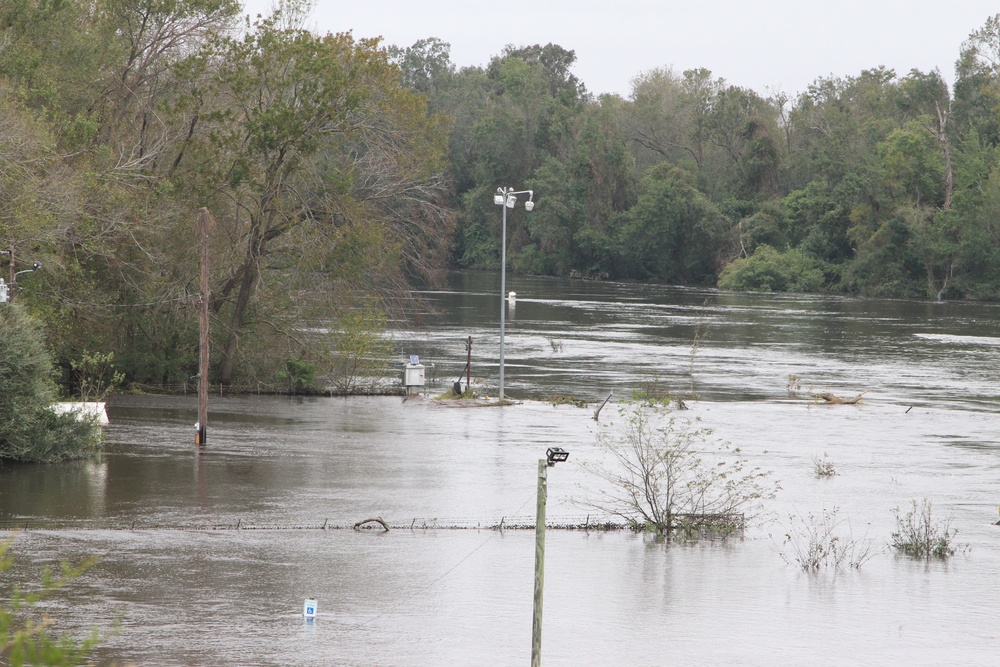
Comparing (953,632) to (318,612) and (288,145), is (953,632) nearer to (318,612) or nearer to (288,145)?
(318,612)

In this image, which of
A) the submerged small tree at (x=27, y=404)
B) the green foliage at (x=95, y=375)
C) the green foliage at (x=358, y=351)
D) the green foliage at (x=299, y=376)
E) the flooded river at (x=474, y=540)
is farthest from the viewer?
the green foliage at (x=358, y=351)

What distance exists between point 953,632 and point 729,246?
352ft

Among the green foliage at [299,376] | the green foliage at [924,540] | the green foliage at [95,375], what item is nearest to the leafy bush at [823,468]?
the green foliage at [924,540]

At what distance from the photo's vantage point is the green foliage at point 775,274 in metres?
110

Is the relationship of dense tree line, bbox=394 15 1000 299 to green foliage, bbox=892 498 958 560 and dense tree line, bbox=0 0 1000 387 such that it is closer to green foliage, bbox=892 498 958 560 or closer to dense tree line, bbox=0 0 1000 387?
dense tree line, bbox=0 0 1000 387

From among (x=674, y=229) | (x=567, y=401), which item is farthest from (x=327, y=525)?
(x=674, y=229)

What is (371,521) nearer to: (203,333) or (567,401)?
(203,333)

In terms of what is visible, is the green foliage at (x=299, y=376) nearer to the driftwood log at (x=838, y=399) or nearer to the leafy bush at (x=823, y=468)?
the driftwood log at (x=838, y=399)

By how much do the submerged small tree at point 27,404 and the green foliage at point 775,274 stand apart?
9210cm

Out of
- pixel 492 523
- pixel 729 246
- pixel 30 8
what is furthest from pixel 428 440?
pixel 729 246

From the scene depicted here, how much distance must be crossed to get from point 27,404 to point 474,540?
436 inches

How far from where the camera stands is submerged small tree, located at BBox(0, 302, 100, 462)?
80.7ft

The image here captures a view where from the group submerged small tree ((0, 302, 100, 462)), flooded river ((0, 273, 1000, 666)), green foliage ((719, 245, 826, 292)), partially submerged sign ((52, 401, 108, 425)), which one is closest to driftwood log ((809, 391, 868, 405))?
flooded river ((0, 273, 1000, 666))

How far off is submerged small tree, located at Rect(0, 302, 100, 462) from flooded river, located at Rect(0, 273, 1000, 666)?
63 centimetres
